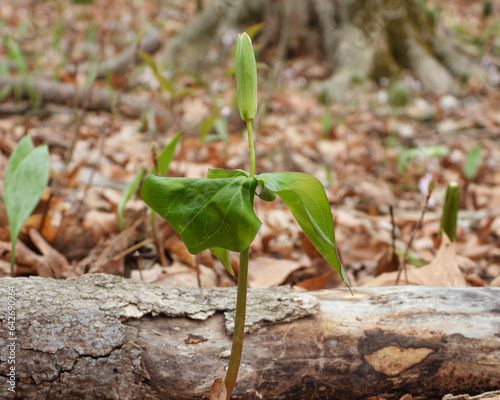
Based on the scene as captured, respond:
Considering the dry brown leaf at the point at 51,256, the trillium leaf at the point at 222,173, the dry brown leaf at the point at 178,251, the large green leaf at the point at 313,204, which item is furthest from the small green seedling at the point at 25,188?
the large green leaf at the point at 313,204

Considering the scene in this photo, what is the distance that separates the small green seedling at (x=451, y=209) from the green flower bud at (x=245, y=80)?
2.29ft

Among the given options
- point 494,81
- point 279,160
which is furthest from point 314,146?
point 494,81

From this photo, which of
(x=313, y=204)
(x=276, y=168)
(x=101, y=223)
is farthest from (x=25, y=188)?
(x=276, y=168)

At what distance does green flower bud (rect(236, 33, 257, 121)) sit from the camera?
547 millimetres

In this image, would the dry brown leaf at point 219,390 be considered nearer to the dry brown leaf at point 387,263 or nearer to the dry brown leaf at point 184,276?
the dry brown leaf at point 184,276

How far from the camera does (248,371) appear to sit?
738 millimetres

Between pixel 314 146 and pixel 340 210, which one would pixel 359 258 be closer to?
pixel 340 210

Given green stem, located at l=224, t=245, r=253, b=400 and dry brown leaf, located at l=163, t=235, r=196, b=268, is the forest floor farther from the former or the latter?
green stem, located at l=224, t=245, r=253, b=400

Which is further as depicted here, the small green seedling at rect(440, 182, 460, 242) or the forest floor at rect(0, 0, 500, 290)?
the forest floor at rect(0, 0, 500, 290)

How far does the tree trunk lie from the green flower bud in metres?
3.98

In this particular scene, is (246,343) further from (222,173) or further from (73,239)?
(73,239)

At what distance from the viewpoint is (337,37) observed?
4828 mm

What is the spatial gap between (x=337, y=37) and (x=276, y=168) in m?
2.95

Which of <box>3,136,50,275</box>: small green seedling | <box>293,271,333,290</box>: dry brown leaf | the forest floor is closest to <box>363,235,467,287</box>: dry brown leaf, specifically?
the forest floor
